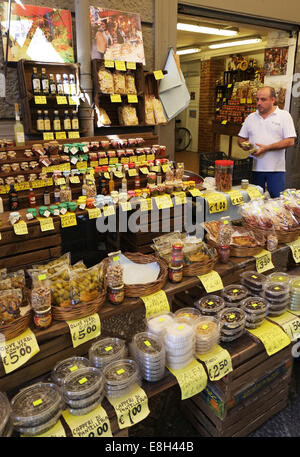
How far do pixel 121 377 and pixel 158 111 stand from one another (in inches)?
138

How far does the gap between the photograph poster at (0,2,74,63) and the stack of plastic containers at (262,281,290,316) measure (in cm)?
311

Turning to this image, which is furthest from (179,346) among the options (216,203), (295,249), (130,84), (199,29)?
(199,29)

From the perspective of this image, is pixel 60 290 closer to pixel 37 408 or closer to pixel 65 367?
pixel 65 367

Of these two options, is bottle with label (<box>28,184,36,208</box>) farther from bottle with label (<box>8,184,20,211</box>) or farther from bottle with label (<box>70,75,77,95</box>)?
bottle with label (<box>70,75,77,95</box>)

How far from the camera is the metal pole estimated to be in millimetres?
3621

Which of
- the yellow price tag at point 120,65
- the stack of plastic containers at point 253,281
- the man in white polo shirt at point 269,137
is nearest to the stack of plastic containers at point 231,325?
the stack of plastic containers at point 253,281

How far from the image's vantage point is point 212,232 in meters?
2.23

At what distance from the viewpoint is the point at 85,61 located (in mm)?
3727

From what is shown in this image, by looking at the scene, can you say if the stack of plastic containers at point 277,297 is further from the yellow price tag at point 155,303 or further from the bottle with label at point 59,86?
the bottle with label at point 59,86

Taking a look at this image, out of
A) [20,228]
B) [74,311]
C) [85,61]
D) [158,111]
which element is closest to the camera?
[74,311]

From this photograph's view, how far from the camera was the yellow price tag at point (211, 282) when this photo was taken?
187 cm

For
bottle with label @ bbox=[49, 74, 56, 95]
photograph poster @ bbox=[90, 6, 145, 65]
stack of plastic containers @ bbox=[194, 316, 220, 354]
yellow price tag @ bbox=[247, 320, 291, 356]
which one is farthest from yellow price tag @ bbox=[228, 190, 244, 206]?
photograph poster @ bbox=[90, 6, 145, 65]

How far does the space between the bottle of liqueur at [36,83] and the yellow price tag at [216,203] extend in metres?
1.92
